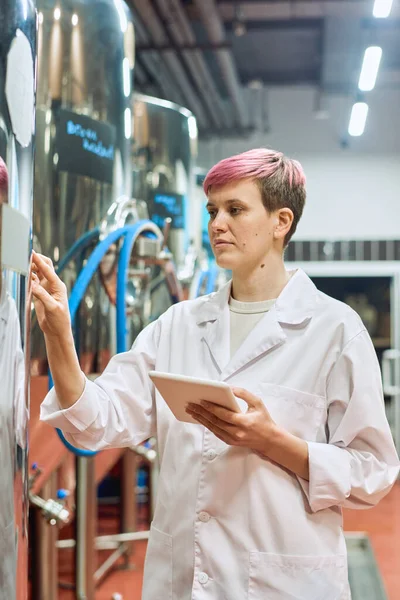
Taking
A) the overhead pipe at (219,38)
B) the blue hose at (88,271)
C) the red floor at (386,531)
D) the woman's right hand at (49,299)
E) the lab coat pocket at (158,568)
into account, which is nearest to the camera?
the woman's right hand at (49,299)

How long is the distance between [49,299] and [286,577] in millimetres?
620

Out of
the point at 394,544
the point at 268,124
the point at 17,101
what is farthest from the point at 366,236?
the point at 17,101

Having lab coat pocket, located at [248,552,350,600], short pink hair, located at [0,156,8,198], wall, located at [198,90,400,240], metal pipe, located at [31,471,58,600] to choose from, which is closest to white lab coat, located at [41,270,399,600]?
lab coat pocket, located at [248,552,350,600]

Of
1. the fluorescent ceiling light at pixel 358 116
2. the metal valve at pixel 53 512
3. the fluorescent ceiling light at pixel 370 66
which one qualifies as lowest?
the metal valve at pixel 53 512

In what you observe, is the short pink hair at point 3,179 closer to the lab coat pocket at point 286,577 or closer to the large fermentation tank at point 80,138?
the lab coat pocket at point 286,577

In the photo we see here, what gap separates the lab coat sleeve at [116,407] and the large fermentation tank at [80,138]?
0.50m

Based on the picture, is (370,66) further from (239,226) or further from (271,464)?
(271,464)

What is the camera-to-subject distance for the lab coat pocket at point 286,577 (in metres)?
1.27

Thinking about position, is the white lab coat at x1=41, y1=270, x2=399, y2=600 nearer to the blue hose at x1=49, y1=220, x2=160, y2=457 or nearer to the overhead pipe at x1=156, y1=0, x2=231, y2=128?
the blue hose at x1=49, y1=220, x2=160, y2=457

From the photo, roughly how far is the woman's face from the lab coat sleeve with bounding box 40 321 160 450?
22 cm

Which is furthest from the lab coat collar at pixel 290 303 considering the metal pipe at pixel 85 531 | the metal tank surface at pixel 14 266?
the metal pipe at pixel 85 531

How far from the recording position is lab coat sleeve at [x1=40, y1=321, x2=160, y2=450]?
1302mm

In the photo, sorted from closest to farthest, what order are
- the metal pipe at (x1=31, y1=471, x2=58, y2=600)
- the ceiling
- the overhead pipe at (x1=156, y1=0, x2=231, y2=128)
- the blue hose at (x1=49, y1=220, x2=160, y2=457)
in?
the blue hose at (x1=49, y1=220, x2=160, y2=457), the metal pipe at (x1=31, y1=471, x2=58, y2=600), the overhead pipe at (x1=156, y1=0, x2=231, y2=128), the ceiling

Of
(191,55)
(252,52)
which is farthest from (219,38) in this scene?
(252,52)
